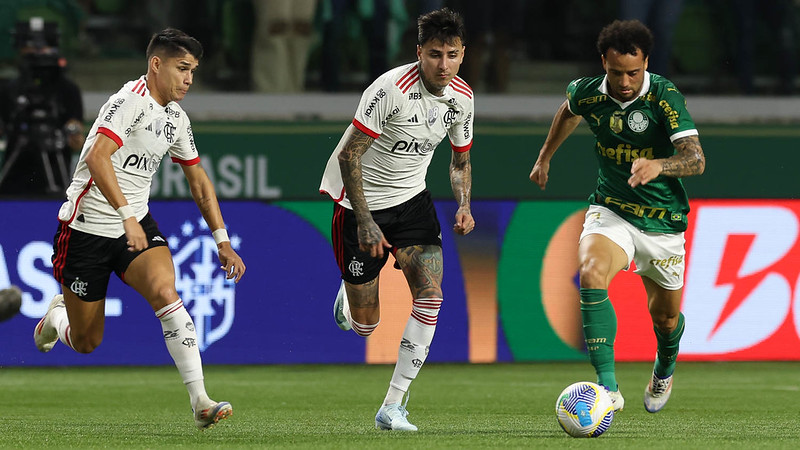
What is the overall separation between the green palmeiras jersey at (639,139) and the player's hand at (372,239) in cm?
118

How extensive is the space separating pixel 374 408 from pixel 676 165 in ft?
8.45

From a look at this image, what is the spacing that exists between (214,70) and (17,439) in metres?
7.99

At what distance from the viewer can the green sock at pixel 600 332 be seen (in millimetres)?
6551

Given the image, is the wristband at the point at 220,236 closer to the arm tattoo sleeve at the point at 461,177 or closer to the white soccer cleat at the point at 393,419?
the white soccer cleat at the point at 393,419

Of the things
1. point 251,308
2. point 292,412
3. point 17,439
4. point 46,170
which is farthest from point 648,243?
point 46,170

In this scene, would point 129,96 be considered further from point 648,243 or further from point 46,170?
point 46,170

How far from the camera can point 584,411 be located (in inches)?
243

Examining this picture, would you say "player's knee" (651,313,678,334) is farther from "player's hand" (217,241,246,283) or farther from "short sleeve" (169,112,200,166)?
"short sleeve" (169,112,200,166)

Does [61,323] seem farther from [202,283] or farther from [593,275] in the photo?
[593,275]

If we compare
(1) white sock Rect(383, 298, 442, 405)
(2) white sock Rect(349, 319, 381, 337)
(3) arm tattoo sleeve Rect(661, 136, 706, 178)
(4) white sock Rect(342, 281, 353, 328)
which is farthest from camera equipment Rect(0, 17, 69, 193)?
(3) arm tattoo sleeve Rect(661, 136, 706, 178)

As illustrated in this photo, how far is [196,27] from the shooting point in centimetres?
1377

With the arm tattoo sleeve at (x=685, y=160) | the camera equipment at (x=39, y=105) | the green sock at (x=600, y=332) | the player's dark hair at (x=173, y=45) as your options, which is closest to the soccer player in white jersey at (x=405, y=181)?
the green sock at (x=600, y=332)

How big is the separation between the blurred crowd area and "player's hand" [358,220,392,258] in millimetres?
7058

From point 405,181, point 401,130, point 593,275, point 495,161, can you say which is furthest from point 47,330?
point 495,161
